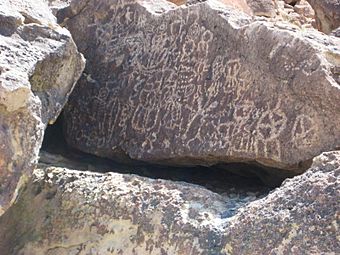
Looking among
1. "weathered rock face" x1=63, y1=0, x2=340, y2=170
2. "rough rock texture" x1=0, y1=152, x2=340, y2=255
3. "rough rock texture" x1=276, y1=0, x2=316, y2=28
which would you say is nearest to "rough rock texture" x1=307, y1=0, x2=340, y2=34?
"rough rock texture" x1=276, y1=0, x2=316, y2=28

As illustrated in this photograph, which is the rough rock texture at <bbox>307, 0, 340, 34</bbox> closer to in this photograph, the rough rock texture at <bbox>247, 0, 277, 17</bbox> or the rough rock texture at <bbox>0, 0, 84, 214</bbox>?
the rough rock texture at <bbox>247, 0, 277, 17</bbox>

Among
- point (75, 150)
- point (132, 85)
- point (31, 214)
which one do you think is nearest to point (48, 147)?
point (75, 150)

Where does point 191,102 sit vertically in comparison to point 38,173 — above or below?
Result: above

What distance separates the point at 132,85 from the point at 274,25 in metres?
0.38

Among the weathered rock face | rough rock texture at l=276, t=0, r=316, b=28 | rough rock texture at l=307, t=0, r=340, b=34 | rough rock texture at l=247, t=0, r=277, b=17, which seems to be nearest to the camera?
the weathered rock face

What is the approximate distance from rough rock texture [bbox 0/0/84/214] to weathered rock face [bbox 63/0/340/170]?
0.71 ft

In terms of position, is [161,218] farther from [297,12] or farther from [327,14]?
[297,12]

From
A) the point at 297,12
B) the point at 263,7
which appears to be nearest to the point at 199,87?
the point at 263,7

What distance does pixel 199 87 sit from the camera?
1.65 metres

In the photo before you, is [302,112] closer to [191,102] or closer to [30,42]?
[191,102]

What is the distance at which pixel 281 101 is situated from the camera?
151 cm

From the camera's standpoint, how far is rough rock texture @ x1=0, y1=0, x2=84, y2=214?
4.29 ft

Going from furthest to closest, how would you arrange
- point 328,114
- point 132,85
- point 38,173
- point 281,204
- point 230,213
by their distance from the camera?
point 132,85 → point 38,173 → point 328,114 → point 230,213 → point 281,204

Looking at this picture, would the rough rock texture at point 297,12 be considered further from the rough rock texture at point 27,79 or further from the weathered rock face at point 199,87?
the rough rock texture at point 27,79
